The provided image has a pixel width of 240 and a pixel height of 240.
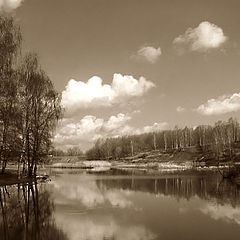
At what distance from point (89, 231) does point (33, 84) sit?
1218 inches

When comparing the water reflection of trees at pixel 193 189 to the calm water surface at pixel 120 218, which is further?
the water reflection of trees at pixel 193 189

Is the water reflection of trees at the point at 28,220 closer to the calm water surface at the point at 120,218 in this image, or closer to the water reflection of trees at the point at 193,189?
the calm water surface at the point at 120,218

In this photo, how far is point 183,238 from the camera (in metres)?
12.5

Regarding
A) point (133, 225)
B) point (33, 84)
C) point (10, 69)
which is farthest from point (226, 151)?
point (133, 225)

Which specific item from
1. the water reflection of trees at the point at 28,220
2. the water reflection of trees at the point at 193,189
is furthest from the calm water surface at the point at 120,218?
the water reflection of trees at the point at 193,189

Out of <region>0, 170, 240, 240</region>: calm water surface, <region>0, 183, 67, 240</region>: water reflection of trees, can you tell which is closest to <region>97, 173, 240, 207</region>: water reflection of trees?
<region>0, 170, 240, 240</region>: calm water surface

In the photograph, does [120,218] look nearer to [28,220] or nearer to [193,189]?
[28,220]

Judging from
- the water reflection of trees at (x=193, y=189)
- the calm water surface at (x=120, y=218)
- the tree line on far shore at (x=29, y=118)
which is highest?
the tree line on far shore at (x=29, y=118)

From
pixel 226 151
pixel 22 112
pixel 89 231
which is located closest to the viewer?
pixel 89 231

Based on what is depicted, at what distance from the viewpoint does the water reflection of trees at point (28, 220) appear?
41.4 ft

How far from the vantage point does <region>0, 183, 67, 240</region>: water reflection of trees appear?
12.6 metres

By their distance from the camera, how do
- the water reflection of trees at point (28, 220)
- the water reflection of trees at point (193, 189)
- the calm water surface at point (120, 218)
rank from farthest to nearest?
the water reflection of trees at point (193, 189) → the calm water surface at point (120, 218) → the water reflection of trees at point (28, 220)

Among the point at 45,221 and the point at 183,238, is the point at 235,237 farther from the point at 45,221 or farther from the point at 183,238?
the point at 45,221

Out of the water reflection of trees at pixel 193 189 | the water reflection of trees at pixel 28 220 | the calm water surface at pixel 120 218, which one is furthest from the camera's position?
the water reflection of trees at pixel 193 189
